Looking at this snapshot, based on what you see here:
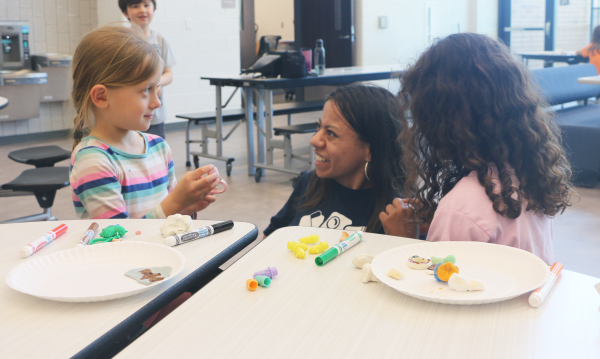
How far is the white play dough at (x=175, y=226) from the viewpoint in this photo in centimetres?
107

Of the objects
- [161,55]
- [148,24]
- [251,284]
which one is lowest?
[251,284]

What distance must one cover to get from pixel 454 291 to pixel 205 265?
16.0 inches

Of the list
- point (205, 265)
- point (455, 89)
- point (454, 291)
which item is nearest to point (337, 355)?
point (454, 291)

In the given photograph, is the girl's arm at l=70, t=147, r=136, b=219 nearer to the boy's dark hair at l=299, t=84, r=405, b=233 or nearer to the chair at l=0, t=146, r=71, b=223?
the boy's dark hair at l=299, t=84, r=405, b=233

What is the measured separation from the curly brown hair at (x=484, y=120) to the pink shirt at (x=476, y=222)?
0.03 m

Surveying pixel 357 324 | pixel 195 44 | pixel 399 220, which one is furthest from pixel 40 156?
pixel 195 44

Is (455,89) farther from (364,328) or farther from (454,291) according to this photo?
(364,328)

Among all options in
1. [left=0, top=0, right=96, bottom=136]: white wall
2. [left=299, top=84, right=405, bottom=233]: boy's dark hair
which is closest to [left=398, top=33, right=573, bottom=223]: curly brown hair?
[left=299, top=84, right=405, bottom=233]: boy's dark hair

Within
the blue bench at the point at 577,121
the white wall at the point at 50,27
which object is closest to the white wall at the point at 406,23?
the blue bench at the point at 577,121

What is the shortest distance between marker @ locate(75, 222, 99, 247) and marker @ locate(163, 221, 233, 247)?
5.8 inches

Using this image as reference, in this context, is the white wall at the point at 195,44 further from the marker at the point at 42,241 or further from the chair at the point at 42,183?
the marker at the point at 42,241

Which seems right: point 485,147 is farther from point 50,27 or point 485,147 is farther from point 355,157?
point 50,27

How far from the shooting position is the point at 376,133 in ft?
4.95

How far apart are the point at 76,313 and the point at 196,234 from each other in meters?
0.33
